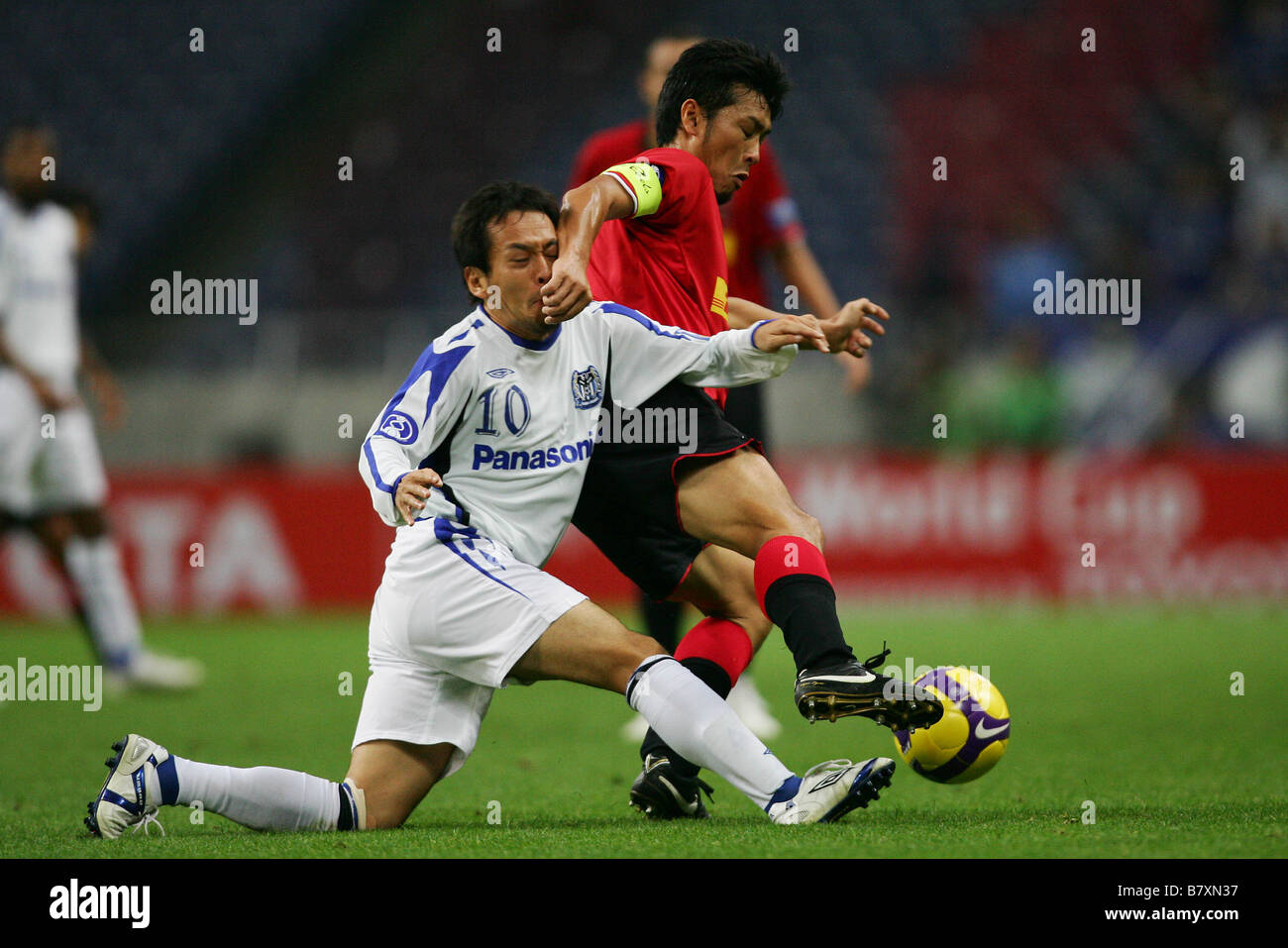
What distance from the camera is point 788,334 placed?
3.93m

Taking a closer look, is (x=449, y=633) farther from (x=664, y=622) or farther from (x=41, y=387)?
(x=41, y=387)

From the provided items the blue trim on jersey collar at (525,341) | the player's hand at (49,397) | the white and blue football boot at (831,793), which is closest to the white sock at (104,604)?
the player's hand at (49,397)

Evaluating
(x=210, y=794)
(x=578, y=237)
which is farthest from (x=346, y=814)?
(x=578, y=237)

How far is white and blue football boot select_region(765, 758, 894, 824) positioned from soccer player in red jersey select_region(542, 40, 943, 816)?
0.45 ft

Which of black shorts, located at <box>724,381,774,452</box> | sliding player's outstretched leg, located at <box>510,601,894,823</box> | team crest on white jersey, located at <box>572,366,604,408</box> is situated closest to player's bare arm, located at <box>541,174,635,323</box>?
team crest on white jersey, located at <box>572,366,604,408</box>

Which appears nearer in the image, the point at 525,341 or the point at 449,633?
the point at 449,633

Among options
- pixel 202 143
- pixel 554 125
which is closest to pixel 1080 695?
pixel 554 125

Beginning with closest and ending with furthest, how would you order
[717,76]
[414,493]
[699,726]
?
[414,493] < [699,726] < [717,76]

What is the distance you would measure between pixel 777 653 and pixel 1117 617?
270 centimetres

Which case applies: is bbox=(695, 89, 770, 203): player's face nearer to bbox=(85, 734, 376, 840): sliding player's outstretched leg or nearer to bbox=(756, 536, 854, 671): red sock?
bbox=(756, 536, 854, 671): red sock

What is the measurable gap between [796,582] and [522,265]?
1037 millimetres

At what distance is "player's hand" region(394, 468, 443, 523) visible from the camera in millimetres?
3416

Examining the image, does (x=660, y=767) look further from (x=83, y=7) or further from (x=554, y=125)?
(x=83, y=7)

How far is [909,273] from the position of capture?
1393cm
